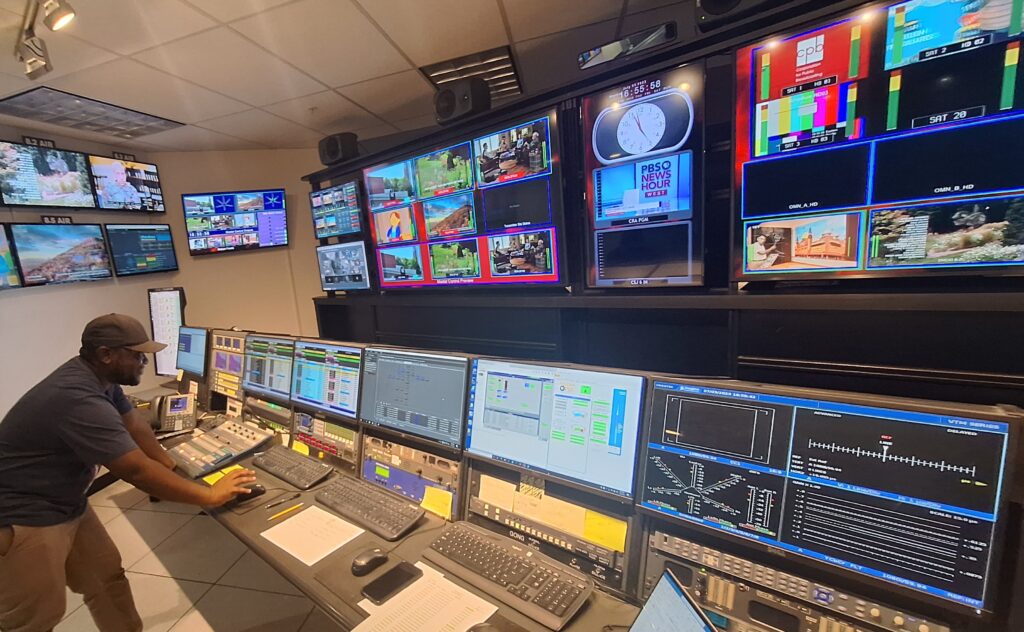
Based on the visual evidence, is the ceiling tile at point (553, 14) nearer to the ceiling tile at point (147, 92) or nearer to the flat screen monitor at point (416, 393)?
the flat screen monitor at point (416, 393)

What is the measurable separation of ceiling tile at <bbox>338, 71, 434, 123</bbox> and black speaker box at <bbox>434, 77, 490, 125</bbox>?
0.45 m

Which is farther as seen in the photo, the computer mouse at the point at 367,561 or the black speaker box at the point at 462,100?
the black speaker box at the point at 462,100

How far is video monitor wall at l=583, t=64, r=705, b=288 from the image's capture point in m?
1.87

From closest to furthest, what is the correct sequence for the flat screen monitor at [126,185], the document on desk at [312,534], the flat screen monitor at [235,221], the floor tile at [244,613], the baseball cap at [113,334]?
the document on desk at [312,534] → the baseball cap at [113,334] → the floor tile at [244,613] → the flat screen monitor at [126,185] → the flat screen monitor at [235,221]

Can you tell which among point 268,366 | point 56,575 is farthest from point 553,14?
point 56,575

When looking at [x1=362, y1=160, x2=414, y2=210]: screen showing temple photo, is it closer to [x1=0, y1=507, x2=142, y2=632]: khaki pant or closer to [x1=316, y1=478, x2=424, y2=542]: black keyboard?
[x1=316, y1=478, x2=424, y2=542]: black keyboard

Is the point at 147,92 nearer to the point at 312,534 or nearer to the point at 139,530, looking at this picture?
the point at 139,530

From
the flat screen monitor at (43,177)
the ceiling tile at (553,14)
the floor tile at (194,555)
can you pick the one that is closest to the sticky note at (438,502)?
the floor tile at (194,555)

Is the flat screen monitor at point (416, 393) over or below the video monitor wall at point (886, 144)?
below

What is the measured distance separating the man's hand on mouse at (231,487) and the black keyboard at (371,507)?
29 centimetres

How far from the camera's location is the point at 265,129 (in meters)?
3.84

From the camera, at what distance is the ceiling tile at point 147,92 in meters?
2.47

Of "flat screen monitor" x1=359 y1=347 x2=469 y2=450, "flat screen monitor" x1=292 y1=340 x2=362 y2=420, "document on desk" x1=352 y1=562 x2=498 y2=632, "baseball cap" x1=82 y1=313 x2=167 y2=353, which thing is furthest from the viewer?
"flat screen monitor" x1=292 y1=340 x2=362 y2=420

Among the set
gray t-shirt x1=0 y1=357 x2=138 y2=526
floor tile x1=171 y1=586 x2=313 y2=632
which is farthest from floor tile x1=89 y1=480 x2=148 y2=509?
gray t-shirt x1=0 y1=357 x2=138 y2=526
